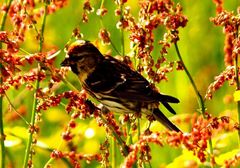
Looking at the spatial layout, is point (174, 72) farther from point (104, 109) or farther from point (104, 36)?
point (104, 36)

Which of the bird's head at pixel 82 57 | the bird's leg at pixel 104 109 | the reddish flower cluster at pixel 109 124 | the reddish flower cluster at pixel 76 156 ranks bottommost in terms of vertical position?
the reddish flower cluster at pixel 76 156

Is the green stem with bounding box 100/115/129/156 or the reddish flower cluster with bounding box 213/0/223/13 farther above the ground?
the reddish flower cluster with bounding box 213/0/223/13

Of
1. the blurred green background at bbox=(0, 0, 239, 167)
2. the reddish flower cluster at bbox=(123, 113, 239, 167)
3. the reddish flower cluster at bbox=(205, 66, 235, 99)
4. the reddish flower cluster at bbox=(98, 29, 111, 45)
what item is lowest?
the reddish flower cluster at bbox=(123, 113, 239, 167)

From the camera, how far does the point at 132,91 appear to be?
421 cm

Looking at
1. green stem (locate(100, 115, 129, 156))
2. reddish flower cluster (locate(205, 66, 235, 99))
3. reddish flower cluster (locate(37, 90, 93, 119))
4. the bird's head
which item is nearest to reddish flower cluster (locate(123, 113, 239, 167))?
green stem (locate(100, 115, 129, 156))

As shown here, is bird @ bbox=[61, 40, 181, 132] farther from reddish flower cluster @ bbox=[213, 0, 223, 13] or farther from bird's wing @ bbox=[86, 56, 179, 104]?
reddish flower cluster @ bbox=[213, 0, 223, 13]

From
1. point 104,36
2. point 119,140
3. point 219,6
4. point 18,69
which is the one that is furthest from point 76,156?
point 219,6

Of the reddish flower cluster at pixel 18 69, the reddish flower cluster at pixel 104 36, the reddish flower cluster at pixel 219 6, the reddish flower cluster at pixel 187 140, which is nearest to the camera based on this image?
the reddish flower cluster at pixel 187 140

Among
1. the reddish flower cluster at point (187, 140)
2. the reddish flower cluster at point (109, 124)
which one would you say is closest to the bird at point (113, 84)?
the reddish flower cluster at point (109, 124)

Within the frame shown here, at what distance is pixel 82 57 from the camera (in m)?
4.14

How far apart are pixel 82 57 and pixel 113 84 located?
281 millimetres

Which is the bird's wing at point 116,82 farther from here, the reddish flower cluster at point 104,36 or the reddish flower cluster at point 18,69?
the reddish flower cluster at point 18,69

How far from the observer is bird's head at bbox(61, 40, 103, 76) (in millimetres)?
3889

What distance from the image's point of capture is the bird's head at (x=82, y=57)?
389 centimetres
